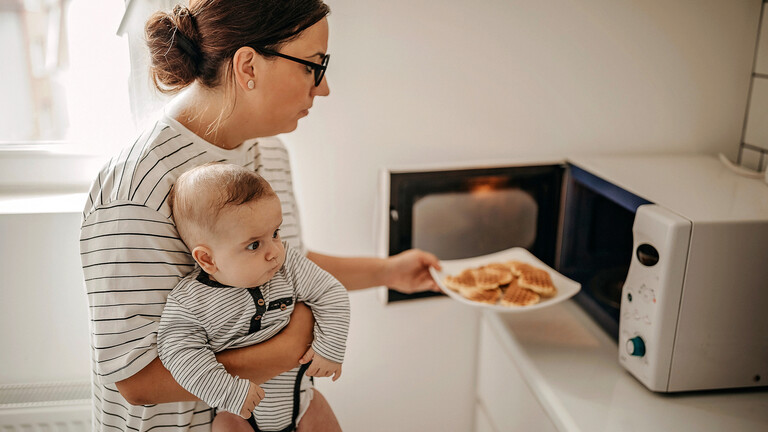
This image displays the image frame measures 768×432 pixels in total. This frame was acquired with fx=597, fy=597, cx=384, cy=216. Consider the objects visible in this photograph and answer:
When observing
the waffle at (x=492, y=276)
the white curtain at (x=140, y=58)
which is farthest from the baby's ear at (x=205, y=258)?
the waffle at (x=492, y=276)

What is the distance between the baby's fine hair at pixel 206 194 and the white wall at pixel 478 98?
50cm

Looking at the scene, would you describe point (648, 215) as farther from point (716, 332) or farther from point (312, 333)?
point (312, 333)

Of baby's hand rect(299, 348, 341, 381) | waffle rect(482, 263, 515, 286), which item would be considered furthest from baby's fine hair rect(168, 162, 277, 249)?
waffle rect(482, 263, 515, 286)

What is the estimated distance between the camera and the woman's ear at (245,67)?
0.79 m

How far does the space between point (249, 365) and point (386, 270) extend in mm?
435

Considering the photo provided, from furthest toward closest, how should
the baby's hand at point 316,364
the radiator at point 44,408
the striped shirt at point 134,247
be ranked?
1. the radiator at point 44,408
2. the baby's hand at point 316,364
3. the striped shirt at point 134,247

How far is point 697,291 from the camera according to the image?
0.98 meters

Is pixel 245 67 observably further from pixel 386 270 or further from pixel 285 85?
pixel 386 270

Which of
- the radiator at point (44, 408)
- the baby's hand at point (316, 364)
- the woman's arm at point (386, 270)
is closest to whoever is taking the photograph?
the baby's hand at point (316, 364)

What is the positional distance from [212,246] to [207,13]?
0.31m

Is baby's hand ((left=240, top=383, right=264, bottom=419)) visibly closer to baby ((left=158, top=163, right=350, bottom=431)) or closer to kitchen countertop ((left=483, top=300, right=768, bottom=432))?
baby ((left=158, top=163, right=350, bottom=431))

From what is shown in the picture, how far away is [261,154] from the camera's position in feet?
3.26

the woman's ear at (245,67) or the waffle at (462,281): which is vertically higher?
the woman's ear at (245,67)

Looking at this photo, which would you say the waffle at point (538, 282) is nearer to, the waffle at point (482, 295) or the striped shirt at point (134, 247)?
the waffle at point (482, 295)
